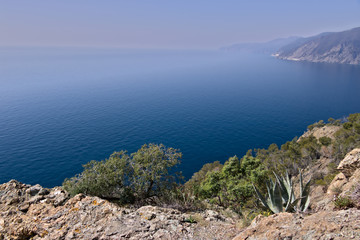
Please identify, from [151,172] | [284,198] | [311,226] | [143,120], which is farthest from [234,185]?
[143,120]

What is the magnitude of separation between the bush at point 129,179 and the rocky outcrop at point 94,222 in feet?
13.7

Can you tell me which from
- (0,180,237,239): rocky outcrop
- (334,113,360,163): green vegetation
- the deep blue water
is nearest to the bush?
(0,180,237,239): rocky outcrop

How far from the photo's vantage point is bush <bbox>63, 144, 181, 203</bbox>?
17.7 meters

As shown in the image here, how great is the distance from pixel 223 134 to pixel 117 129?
49047 millimetres

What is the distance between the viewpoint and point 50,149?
73.6m

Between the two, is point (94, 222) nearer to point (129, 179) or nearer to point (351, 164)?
point (129, 179)

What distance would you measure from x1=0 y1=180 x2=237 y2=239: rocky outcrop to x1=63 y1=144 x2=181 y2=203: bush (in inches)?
164

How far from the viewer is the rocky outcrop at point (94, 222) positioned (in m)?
10.1

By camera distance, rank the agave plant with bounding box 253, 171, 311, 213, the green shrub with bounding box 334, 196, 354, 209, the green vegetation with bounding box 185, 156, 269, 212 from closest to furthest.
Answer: the green shrub with bounding box 334, 196, 354, 209
the agave plant with bounding box 253, 171, 311, 213
the green vegetation with bounding box 185, 156, 269, 212

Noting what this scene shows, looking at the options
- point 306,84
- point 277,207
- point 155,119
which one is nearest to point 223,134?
point 155,119

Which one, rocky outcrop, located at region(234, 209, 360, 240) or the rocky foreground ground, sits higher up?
rocky outcrop, located at region(234, 209, 360, 240)

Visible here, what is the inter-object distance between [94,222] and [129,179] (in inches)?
346

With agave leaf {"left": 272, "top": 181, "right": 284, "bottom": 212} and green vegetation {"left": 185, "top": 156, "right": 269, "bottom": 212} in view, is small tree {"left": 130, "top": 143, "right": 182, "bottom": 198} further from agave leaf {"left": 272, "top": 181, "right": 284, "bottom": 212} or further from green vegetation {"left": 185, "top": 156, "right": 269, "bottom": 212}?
agave leaf {"left": 272, "top": 181, "right": 284, "bottom": 212}

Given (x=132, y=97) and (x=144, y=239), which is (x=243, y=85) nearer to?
(x=132, y=97)
